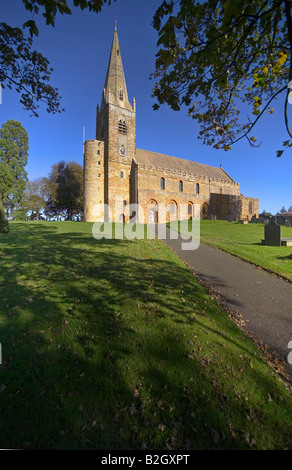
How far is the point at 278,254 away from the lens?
35.1 feet

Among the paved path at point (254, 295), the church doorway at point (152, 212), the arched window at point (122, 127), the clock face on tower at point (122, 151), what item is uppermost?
the arched window at point (122, 127)

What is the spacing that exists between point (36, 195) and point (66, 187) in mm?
8553

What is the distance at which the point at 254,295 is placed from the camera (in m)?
5.70

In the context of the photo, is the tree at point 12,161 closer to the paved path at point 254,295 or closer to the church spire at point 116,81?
the church spire at point 116,81

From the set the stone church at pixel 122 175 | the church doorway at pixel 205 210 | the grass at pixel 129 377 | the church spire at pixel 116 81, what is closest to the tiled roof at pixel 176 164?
the stone church at pixel 122 175

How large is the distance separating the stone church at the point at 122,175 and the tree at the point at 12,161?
8.92 metres

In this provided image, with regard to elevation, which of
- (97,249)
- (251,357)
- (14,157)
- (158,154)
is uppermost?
(158,154)

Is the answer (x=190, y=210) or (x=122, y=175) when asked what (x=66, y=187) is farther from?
(x=190, y=210)

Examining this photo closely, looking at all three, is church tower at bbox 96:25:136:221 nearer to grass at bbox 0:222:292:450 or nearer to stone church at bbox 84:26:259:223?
stone church at bbox 84:26:259:223

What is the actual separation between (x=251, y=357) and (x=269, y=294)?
3175 mm

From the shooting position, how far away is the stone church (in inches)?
1260

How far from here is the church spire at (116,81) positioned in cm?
3412
